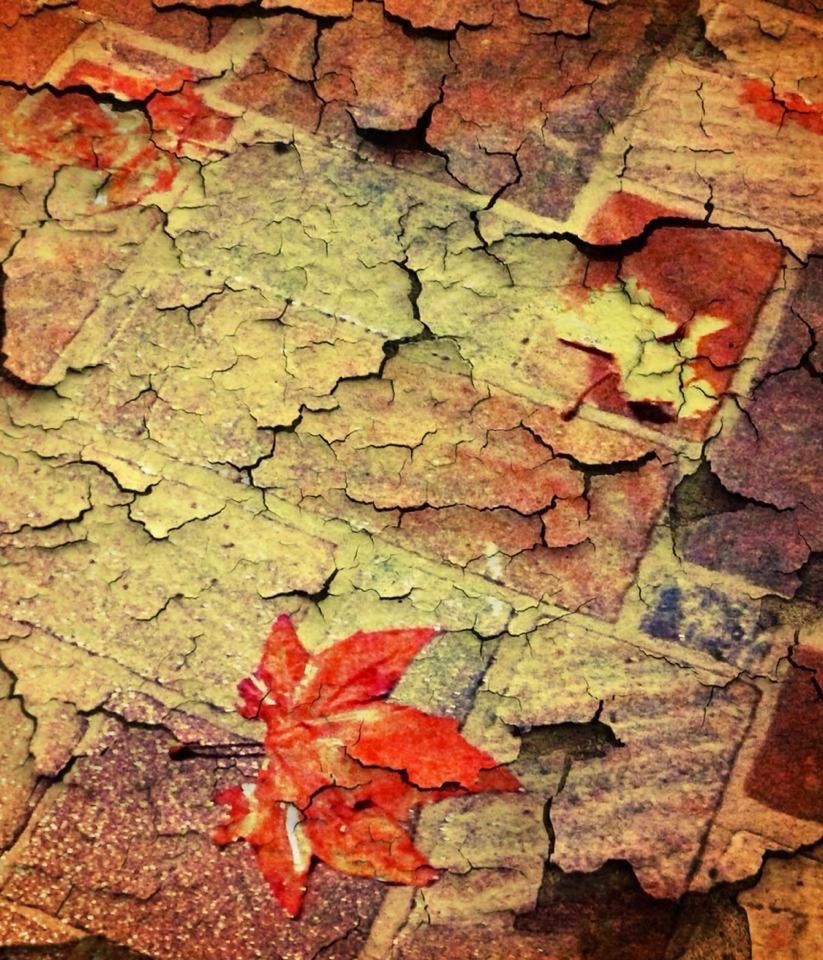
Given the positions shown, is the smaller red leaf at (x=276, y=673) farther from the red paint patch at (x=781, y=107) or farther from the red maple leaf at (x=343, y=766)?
the red paint patch at (x=781, y=107)

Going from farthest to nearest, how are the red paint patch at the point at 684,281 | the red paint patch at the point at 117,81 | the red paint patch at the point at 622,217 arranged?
the red paint patch at the point at 117,81
the red paint patch at the point at 622,217
the red paint patch at the point at 684,281

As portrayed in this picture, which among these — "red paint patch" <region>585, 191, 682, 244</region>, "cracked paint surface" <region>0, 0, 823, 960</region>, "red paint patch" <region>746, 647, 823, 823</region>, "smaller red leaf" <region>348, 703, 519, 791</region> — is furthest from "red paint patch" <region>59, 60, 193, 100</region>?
"red paint patch" <region>746, 647, 823, 823</region>

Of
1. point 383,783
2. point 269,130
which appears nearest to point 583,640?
point 383,783

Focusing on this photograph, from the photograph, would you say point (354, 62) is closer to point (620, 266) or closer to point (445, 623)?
point (620, 266)

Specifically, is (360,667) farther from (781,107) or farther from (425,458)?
(781,107)

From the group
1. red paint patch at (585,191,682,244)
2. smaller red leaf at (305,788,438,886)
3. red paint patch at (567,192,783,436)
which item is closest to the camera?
smaller red leaf at (305,788,438,886)

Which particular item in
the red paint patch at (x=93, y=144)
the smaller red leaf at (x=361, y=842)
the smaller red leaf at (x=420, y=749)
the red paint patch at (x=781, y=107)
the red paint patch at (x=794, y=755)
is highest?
the red paint patch at (x=781, y=107)

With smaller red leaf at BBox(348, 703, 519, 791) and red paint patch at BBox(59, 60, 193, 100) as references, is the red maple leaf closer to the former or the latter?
smaller red leaf at BBox(348, 703, 519, 791)

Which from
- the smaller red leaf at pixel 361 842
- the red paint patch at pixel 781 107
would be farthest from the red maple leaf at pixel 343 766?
the red paint patch at pixel 781 107
